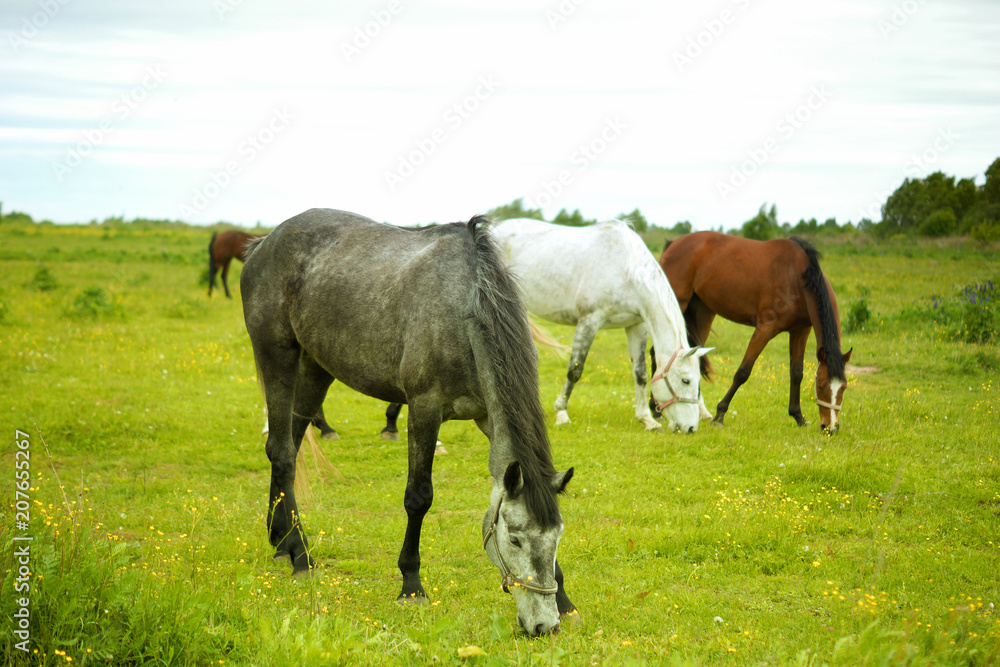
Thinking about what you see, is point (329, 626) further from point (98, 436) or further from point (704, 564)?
point (98, 436)

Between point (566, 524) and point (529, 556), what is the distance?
203 centimetres

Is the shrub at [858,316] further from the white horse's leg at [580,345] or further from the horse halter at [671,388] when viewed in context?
the white horse's leg at [580,345]

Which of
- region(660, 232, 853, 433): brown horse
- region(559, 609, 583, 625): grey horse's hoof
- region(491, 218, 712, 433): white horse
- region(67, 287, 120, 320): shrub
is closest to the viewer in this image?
region(559, 609, 583, 625): grey horse's hoof

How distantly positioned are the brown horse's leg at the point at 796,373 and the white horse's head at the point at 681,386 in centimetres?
121

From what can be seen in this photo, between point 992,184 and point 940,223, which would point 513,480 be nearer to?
point 992,184

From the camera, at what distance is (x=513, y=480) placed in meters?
3.42

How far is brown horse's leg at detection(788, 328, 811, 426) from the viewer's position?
805 centimetres

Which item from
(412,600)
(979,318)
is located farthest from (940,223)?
(412,600)

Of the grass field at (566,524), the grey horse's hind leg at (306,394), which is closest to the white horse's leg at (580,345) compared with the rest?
the grass field at (566,524)

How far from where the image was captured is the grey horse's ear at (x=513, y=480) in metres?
3.37

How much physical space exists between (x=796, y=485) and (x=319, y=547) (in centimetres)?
414

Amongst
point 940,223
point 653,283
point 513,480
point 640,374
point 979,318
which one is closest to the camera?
point 513,480

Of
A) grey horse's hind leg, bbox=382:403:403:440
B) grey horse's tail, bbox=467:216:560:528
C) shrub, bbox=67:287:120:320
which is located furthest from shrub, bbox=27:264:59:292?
grey horse's tail, bbox=467:216:560:528

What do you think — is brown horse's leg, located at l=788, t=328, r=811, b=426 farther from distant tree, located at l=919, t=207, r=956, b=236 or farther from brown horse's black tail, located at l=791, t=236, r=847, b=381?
distant tree, located at l=919, t=207, r=956, b=236
